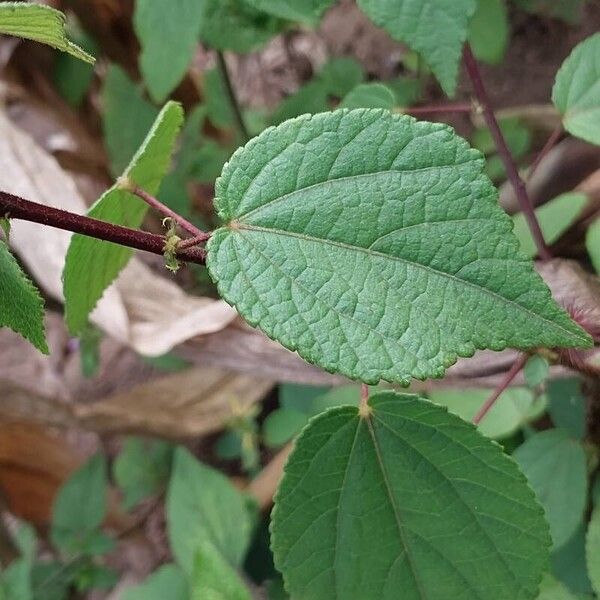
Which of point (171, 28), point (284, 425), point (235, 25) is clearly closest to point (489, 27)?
point (235, 25)

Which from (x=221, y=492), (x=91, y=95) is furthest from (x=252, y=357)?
(x=91, y=95)

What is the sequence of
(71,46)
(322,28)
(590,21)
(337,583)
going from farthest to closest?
(322,28) < (590,21) < (337,583) < (71,46)

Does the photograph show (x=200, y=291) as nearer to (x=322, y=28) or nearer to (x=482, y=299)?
(x=322, y=28)

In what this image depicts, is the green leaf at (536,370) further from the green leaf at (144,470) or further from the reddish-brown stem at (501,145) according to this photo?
the green leaf at (144,470)

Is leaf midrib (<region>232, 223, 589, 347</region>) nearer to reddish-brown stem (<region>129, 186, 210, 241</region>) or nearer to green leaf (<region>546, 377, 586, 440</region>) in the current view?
reddish-brown stem (<region>129, 186, 210, 241</region>)

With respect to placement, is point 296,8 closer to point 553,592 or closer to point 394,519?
point 394,519

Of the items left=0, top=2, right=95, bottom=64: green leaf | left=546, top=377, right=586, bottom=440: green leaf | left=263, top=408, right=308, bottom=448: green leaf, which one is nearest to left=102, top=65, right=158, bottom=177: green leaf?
left=263, top=408, right=308, bottom=448: green leaf
